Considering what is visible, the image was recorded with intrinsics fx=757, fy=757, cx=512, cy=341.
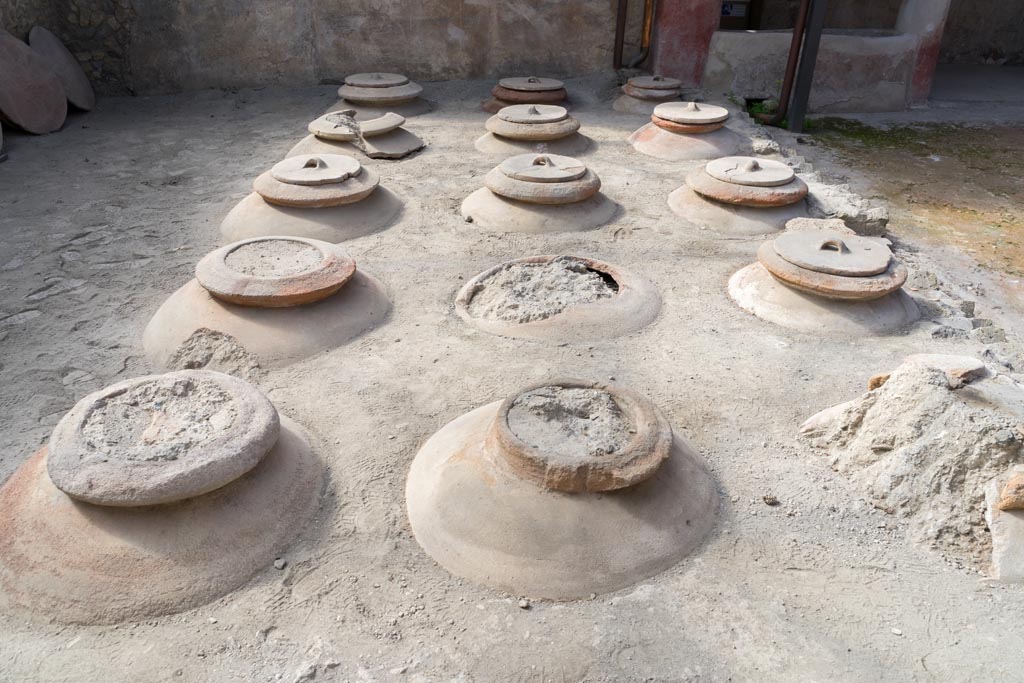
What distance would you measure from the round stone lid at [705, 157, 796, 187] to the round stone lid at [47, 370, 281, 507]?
14.9 feet

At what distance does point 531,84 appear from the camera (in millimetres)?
9586

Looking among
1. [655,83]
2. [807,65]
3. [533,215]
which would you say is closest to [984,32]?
[807,65]

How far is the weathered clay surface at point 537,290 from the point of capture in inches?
192

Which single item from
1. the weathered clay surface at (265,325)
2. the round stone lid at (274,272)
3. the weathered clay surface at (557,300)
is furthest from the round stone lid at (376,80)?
the weathered clay surface at (265,325)

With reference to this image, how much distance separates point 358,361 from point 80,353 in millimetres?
1815

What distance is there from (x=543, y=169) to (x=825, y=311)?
2.72 m

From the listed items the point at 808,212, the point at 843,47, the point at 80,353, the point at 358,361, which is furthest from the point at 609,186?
the point at 843,47

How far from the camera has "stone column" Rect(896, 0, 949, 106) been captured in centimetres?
1035

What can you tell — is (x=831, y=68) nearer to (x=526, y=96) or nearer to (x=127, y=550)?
(x=526, y=96)

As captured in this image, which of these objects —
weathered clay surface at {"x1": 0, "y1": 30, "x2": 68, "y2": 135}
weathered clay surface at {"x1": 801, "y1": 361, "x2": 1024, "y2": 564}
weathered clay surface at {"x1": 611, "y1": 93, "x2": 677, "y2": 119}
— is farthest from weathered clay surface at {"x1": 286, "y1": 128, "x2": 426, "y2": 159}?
weathered clay surface at {"x1": 801, "y1": 361, "x2": 1024, "y2": 564}

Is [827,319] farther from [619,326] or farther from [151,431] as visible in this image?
[151,431]

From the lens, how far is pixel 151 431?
322 cm

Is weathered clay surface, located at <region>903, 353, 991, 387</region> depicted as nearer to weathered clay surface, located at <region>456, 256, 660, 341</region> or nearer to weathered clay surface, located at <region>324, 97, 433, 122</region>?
weathered clay surface, located at <region>456, 256, 660, 341</region>

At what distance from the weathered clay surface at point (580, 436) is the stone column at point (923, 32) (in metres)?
9.79
